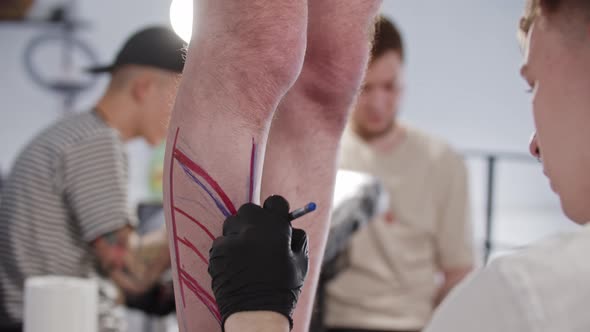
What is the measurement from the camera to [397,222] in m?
2.13

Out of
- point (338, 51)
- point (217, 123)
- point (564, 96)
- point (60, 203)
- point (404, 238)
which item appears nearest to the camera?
point (564, 96)

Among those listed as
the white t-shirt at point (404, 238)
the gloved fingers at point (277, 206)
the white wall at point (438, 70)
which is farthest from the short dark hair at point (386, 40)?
the white wall at point (438, 70)

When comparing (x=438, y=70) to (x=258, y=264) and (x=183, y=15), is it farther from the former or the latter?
(x=258, y=264)

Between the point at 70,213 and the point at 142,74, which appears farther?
the point at 142,74

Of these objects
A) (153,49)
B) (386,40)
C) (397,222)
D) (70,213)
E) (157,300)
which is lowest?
(157,300)

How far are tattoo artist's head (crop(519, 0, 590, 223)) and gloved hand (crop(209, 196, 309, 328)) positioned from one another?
239mm

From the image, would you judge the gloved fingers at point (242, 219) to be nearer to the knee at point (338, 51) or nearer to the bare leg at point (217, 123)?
the bare leg at point (217, 123)

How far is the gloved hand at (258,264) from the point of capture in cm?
65

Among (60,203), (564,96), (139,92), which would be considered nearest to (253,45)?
(564,96)

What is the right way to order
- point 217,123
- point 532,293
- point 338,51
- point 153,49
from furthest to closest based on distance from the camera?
point 153,49, point 338,51, point 217,123, point 532,293

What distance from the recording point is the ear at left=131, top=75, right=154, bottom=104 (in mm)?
1892

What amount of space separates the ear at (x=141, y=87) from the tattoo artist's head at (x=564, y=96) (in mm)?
1368

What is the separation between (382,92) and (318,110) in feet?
4.37

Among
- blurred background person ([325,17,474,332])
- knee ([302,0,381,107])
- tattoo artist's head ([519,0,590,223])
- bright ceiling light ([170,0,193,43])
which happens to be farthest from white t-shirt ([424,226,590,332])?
blurred background person ([325,17,474,332])
